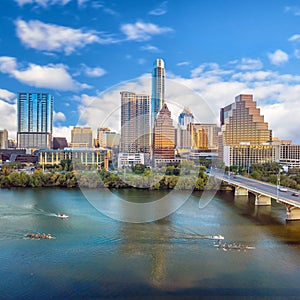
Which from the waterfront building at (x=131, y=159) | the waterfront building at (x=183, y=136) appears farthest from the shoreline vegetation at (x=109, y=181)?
the waterfront building at (x=131, y=159)

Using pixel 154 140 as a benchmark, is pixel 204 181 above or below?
below

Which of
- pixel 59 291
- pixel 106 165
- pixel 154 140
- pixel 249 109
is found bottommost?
pixel 59 291

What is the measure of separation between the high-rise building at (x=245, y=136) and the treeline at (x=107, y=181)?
8.63 meters

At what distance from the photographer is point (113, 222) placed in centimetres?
612

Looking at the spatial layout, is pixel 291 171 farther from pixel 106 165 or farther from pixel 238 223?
pixel 238 223

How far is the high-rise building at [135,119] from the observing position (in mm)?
9055

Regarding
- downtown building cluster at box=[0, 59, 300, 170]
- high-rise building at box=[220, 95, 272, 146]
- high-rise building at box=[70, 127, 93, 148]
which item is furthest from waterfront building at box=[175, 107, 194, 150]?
high-rise building at box=[220, 95, 272, 146]

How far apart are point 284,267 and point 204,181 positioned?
7.02 meters

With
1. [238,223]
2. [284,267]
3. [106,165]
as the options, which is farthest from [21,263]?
[106,165]

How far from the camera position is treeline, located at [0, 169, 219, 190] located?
10938 millimetres

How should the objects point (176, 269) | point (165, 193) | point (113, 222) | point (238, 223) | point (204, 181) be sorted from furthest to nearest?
point (204, 181) < point (165, 193) < point (238, 223) < point (113, 222) < point (176, 269)

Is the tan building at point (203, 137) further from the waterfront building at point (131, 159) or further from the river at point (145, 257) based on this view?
the river at point (145, 257)

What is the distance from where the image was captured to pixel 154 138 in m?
12.1

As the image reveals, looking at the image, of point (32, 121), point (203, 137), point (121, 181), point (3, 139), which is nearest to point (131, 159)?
point (121, 181)
